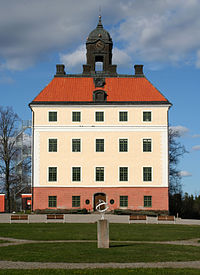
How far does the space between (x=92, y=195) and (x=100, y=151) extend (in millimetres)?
4365

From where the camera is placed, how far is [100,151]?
152 feet

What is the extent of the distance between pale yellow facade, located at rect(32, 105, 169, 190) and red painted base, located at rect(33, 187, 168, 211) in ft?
1.42

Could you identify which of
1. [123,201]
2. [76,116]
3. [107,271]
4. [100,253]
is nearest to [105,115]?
[76,116]

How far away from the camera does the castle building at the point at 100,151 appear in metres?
45.9

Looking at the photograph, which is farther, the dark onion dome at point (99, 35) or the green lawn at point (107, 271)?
the dark onion dome at point (99, 35)

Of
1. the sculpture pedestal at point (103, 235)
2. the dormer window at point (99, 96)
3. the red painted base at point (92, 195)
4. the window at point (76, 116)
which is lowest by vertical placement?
the sculpture pedestal at point (103, 235)

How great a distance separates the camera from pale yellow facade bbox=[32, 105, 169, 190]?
151 feet

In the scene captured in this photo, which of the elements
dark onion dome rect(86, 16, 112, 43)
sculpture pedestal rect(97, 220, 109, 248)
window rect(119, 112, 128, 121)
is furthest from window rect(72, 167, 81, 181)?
sculpture pedestal rect(97, 220, 109, 248)

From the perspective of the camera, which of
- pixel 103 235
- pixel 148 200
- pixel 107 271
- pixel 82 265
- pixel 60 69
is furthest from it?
pixel 60 69

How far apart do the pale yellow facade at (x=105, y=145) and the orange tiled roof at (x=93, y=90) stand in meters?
1.05

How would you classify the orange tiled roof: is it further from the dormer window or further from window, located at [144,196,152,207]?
window, located at [144,196,152,207]

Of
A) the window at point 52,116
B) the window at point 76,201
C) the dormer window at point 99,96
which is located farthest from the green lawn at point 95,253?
the dormer window at point 99,96

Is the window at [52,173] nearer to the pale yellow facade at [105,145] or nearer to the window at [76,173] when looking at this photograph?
the pale yellow facade at [105,145]

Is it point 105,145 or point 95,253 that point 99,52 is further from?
point 95,253
